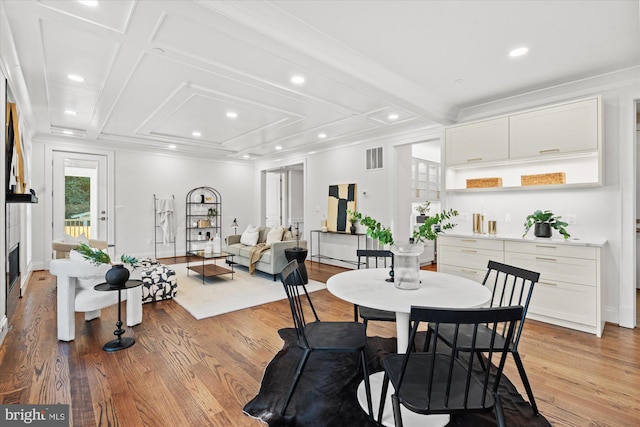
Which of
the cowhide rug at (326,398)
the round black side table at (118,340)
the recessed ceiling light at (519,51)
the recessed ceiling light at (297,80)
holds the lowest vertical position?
the cowhide rug at (326,398)

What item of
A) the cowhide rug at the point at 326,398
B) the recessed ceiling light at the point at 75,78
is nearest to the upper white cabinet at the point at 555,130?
the cowhide rug at the point at 326,398

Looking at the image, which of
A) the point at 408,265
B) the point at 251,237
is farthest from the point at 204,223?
the point at 408,265

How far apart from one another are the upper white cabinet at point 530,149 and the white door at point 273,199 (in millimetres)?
5775

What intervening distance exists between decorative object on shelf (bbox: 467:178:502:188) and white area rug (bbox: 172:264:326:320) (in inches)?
102

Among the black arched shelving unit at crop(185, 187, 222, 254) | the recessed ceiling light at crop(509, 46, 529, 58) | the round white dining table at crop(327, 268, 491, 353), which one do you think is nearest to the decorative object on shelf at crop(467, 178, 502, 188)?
the recessed ceiling light at crop(509, 46, 529, 58)

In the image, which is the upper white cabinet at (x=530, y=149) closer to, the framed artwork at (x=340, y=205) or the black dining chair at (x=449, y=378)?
the framed artwork at (x=340, y=205)

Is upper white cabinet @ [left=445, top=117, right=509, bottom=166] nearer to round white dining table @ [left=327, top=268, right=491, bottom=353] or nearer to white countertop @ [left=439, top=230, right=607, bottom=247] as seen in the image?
white countertop @ [left=439, top=230, right=607, bottom=247]

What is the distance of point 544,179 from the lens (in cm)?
357

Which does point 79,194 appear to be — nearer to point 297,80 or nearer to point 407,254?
point 297,80

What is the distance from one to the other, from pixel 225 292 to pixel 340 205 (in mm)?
2967

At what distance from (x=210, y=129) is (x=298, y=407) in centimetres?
499

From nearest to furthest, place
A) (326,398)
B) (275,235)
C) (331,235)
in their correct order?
(326,398)
(275,235)
(331,235)

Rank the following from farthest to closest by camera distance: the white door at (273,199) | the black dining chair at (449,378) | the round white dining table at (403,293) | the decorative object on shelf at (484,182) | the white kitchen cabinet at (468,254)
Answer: the white door at (273,199) → the decorative object on shelf at (484,182) → the white kitchen cabinet at (468,254) → the round white dining table at (403,293) → the black dining chair at (449,378)

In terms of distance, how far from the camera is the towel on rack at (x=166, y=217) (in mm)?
7379
